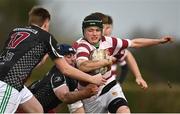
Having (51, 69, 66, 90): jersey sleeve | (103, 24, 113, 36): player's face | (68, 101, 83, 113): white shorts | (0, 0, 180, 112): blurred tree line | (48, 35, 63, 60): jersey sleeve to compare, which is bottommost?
(0, 0, 180, 112): blurred tree line

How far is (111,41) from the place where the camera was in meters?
10.4

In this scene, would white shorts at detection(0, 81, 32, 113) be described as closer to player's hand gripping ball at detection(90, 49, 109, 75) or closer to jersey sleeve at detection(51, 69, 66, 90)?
player's hand gripping ball at detection(90, 49, 109, 75)

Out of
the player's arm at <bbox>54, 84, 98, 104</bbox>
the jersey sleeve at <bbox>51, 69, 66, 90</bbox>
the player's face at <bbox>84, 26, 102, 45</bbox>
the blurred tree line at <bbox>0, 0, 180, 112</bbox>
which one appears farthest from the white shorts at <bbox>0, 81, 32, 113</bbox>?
the blurred tree line at <bbox>0, 0, 180, 112</bbox>

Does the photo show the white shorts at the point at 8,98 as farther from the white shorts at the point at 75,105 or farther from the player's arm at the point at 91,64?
the white shorts at the point at 75,105

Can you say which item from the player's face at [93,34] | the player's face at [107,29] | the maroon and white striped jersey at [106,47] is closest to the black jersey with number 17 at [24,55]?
the maroon and white striped jersey at [106,47]

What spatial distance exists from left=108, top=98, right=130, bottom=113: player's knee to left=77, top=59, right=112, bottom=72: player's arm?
1308 mm

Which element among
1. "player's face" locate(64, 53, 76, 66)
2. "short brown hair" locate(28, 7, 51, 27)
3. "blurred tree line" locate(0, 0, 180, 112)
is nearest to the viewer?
"short brown hair" locate(28, 7, 51, 27)

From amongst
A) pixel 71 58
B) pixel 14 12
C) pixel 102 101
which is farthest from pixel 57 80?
pixel 14 12

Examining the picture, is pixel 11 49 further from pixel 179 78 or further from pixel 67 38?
pixel 67 38

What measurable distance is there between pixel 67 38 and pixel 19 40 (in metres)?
21.7

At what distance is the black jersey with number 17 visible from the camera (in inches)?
352

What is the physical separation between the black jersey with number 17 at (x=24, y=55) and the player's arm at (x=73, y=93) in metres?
0.58

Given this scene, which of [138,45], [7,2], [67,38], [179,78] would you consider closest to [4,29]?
[67,38]

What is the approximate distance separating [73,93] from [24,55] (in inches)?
42.5
